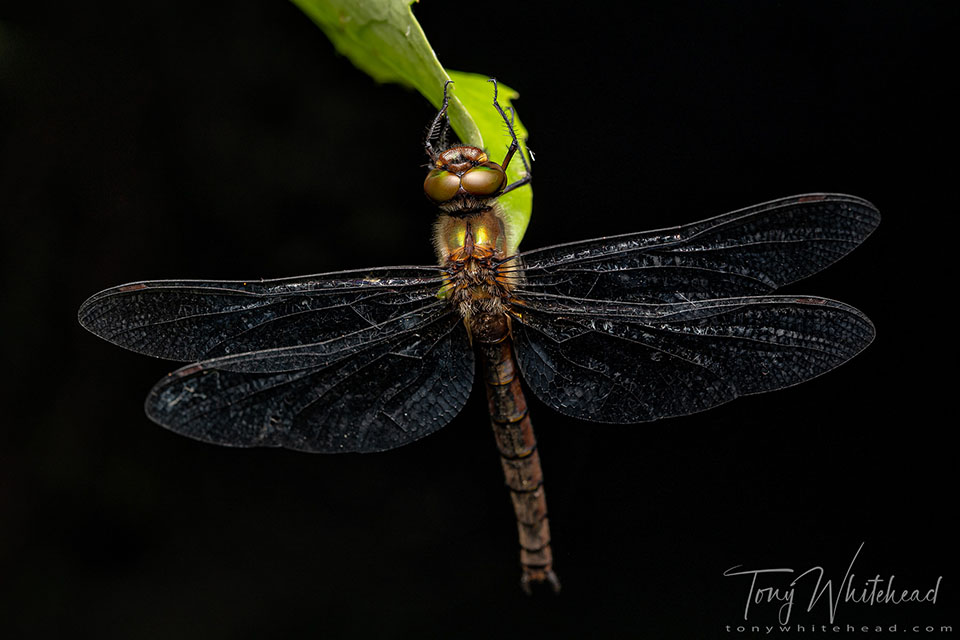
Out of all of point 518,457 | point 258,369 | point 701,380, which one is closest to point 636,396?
point 701,380

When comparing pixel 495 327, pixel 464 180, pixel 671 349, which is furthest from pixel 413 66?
pixel 671 349

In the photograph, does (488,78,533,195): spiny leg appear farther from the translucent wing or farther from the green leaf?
the translucent wing

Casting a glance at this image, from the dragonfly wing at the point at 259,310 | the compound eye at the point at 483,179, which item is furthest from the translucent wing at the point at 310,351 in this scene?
the compound eye at the point at 483,179

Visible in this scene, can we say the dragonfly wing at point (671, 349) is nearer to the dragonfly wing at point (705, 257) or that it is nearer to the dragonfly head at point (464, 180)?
the dragonfly wing at point (705, 257)

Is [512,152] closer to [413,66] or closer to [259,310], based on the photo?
[413,66]

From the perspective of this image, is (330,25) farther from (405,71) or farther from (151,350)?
(151,350)

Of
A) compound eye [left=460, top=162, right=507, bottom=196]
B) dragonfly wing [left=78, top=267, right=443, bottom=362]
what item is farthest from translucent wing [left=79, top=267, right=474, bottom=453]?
compound eye [left=460, top=162, right=507, bottom=196]
